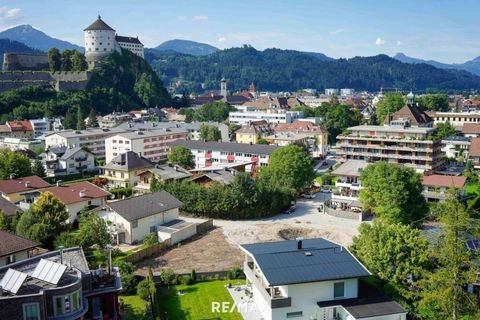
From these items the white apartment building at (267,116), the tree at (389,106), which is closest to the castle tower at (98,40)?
the white apartment building at (267,116)

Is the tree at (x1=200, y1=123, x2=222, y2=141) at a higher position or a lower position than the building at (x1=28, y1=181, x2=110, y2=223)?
higher

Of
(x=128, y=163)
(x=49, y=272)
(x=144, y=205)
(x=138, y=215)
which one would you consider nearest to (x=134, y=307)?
(x=49, y=272)

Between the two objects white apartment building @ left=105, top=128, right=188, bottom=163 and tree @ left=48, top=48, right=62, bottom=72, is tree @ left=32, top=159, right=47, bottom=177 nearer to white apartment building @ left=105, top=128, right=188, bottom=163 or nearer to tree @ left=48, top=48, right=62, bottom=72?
white apartment building @ left=105, top=128, right=188, bottom=163

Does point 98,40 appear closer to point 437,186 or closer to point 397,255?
point 437,186

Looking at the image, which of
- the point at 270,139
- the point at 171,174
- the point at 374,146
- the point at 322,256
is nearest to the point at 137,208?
the point at 171,174

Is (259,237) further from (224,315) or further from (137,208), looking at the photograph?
(224,315)

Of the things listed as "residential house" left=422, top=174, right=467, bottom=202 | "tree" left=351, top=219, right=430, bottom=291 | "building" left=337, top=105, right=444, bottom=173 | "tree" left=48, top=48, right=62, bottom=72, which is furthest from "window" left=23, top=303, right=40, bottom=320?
"tree" left=48, top=48, right=62, bottom=72
